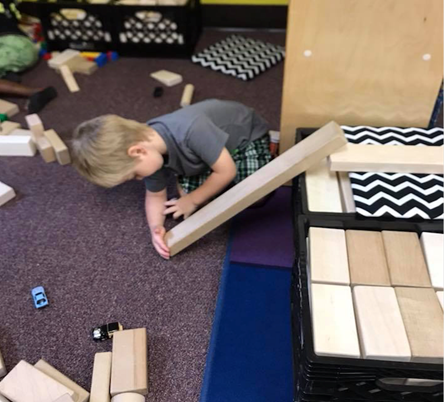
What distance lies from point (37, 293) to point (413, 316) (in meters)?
0.85

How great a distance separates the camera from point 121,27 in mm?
2068

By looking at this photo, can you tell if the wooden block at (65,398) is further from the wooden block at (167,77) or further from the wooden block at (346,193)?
the wooden block at (167,77)

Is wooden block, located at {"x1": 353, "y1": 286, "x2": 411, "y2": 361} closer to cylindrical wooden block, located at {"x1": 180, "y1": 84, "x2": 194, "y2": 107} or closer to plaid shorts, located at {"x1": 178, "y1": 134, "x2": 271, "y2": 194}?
plaid shorts, located at {"x1": 178, "y1": 134, "x2": 271, "y2": 194}

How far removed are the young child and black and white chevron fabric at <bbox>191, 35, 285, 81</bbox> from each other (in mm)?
728

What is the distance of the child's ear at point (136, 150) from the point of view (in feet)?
3.41

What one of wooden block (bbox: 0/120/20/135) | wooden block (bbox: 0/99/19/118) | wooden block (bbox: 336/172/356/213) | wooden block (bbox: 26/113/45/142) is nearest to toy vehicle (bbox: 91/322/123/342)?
wooden block (bbox: 336/172/356/213)

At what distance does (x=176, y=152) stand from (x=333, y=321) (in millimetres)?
611

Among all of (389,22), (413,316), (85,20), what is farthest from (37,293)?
(85,20)

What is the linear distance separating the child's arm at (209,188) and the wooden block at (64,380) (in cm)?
51

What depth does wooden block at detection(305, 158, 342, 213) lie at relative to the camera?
0.99m

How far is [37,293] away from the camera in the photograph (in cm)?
109

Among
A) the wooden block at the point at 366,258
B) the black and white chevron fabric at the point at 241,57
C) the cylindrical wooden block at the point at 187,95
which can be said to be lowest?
the cylindrical wooden block at the point at 187,95

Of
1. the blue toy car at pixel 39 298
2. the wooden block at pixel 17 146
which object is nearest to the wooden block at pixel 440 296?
the blue toy car at pixel 39 298

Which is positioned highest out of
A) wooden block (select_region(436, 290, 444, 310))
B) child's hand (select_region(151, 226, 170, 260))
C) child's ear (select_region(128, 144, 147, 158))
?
child's ear (select_region(128, 144, 147, 158))
